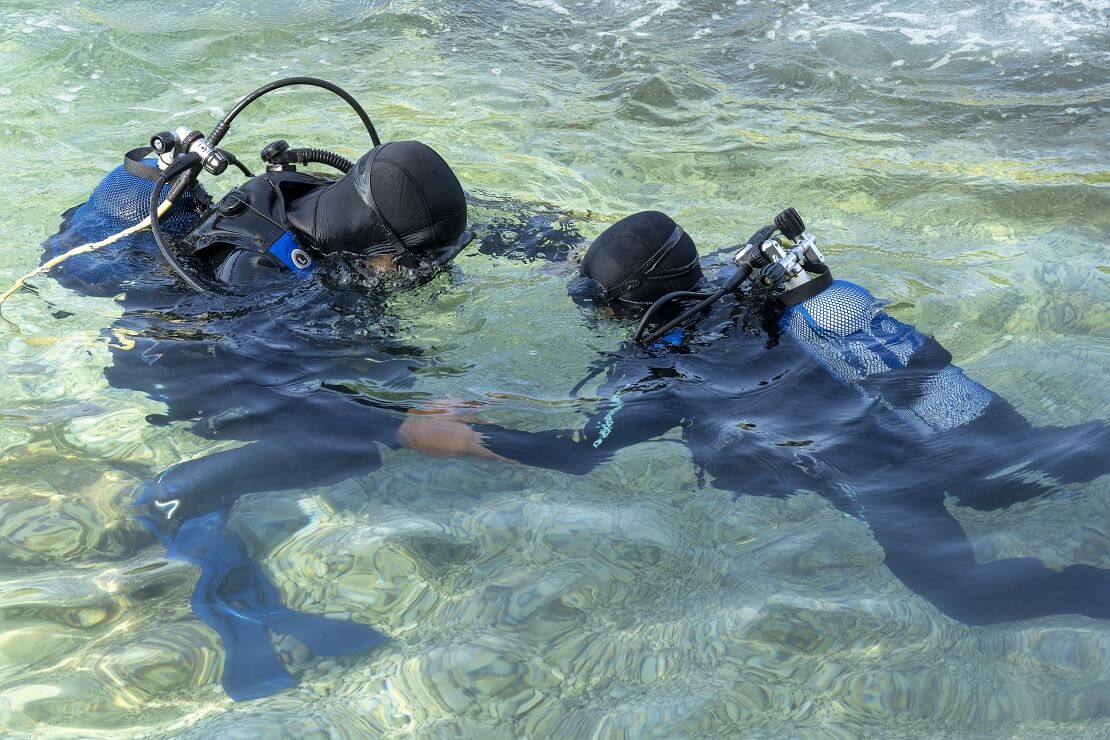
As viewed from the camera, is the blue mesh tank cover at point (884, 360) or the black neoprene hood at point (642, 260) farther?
the black neoprene hood at point (642, 260)

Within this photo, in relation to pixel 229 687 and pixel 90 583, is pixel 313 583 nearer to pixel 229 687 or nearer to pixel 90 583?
pixel 229 687

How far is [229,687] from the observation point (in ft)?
8.50

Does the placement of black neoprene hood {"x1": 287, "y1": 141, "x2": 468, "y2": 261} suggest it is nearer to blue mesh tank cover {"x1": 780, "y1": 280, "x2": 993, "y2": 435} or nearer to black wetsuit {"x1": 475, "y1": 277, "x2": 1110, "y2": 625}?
black wetsuit {"x1": 475, "y1": 277, "x2": 1110, "y2": 625}

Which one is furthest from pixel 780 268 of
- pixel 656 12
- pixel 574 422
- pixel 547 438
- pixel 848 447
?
pixel 656 12

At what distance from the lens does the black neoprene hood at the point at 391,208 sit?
3830 millimetres

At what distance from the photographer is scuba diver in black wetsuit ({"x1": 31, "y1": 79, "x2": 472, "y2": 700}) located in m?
3.52

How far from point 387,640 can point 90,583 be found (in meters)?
0.96

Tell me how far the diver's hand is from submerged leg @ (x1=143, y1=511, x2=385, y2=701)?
692 millimetres

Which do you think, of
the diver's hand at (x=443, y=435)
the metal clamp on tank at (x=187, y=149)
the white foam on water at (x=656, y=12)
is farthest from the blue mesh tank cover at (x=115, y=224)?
the white foam on water at (x=656, y=12)

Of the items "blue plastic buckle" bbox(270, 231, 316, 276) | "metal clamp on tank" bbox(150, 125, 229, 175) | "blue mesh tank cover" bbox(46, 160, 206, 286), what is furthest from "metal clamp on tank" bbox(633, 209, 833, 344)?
"blue mesh tank cover" bbox(46, 160, 206, 286)

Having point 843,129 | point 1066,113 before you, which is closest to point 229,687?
point 843,129

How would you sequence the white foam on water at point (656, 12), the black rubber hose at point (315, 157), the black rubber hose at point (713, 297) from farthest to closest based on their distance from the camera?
1. the white foam on water at point (656, 12)
2. the black rubber hose at point (315, 157)
3. the black rubber hose at point (713, 297)

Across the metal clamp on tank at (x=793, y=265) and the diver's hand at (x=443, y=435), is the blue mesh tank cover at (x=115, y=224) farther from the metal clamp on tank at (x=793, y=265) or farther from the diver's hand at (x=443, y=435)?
the metal clamp on tank at (x=793, y=265)

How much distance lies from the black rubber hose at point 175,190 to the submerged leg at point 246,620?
98 centimetres
